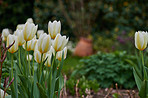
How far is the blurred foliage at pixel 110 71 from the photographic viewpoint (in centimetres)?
266

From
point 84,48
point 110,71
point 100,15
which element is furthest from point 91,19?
point 110,71

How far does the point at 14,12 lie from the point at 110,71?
365 centimetres

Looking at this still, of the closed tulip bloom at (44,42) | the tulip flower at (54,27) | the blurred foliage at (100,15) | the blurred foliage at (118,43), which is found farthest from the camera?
the blurred foliage at (100,15)

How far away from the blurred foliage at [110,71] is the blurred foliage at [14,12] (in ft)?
10.2

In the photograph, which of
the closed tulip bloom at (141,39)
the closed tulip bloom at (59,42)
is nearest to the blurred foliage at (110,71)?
the closed tulip bloom at (141,39)

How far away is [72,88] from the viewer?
2182mm

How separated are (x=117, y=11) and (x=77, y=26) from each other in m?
1.73

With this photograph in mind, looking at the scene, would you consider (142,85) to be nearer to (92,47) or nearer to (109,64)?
(109,64)

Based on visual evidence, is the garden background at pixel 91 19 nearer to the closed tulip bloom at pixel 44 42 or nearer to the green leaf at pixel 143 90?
the green leaf at pixel 143 90

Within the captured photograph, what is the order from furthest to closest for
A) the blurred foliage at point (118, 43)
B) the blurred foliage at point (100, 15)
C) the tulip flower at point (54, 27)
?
the blurred foliage at point (100, 15), the blurred foliage at point (118, 43), the tulip flower at point (54, 27)

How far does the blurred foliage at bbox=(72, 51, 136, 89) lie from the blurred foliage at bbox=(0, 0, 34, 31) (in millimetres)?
3107

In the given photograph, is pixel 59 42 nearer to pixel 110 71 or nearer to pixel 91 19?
pixel 110 71

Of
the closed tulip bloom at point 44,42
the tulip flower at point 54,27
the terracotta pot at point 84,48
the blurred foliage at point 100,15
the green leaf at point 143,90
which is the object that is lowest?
the green leaf at point 143,90

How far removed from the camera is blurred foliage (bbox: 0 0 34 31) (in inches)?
212
